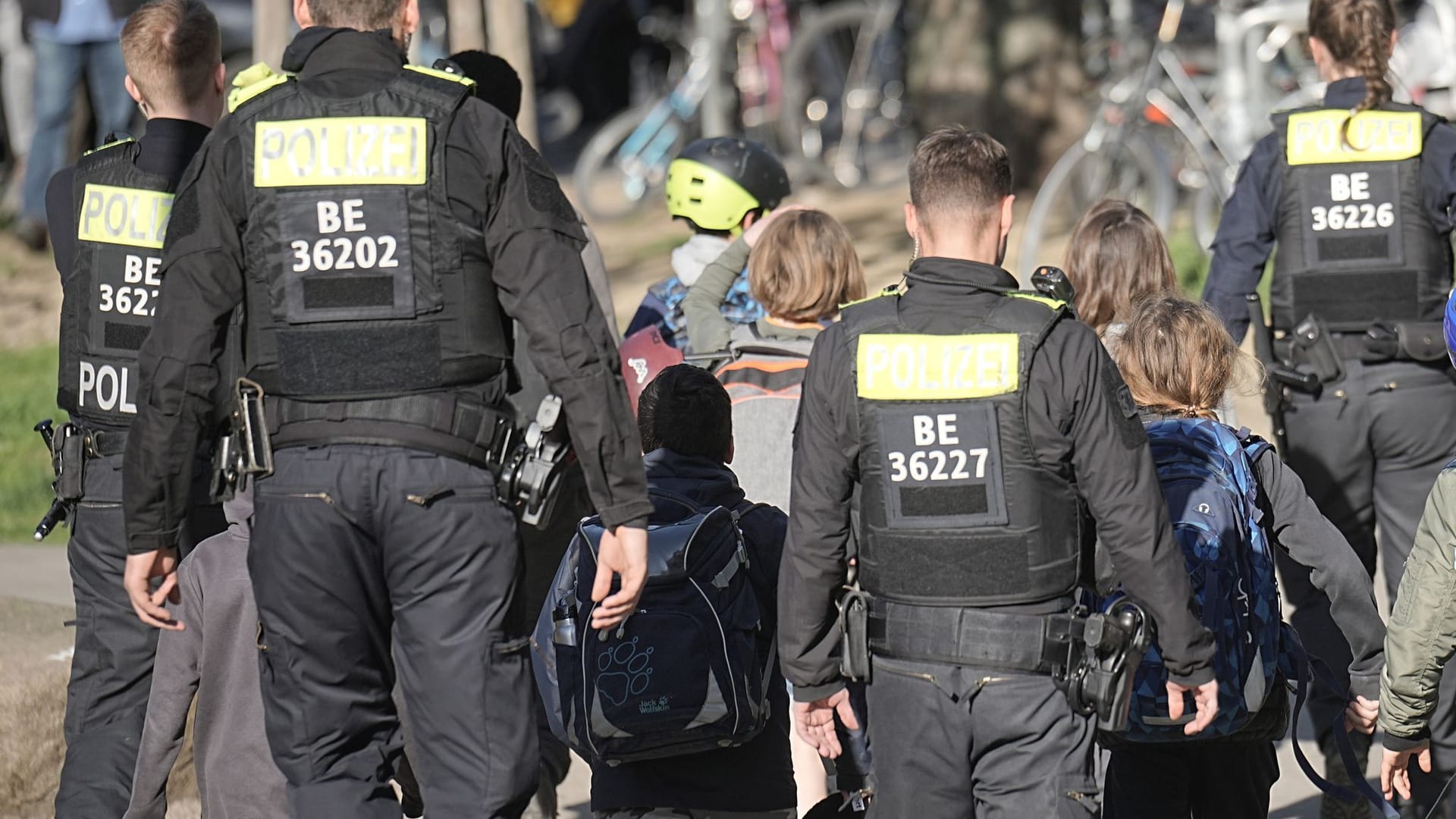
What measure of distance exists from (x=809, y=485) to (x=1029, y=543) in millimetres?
415

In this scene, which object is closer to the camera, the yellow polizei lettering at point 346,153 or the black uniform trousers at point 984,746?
the black uniform trousers at point 984,746

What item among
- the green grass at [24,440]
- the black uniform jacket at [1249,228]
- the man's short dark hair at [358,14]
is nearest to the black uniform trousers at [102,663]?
the man's short dark hair at [358,14]

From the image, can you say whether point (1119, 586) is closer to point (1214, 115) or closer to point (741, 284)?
point (741, 284)

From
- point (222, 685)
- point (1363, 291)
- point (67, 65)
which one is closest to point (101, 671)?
point (222, 685)

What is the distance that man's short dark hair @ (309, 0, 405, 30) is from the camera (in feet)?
12.3

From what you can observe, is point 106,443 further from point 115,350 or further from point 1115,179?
point 1115,179

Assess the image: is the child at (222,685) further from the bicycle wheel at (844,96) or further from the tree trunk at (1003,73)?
the bicycle wheel at (844,96)

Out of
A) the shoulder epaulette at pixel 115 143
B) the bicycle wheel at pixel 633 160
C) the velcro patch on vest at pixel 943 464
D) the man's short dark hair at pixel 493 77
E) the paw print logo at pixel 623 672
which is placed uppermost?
the bicycle wheel at pixel 633 160

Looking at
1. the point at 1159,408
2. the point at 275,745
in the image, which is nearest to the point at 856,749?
the point at 1159,408

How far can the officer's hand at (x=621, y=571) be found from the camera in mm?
3607

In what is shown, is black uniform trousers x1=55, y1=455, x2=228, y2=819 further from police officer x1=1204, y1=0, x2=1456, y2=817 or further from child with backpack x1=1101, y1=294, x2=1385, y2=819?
police officer x1=1204, y1=0, x2=1456, y2=817

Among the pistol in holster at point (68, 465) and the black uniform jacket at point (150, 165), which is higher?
the black uniform jacket at point (150, 165)

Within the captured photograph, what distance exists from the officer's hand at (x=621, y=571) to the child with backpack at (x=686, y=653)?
358 millimetres

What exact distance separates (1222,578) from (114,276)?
247 cm
